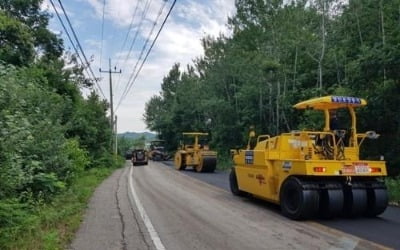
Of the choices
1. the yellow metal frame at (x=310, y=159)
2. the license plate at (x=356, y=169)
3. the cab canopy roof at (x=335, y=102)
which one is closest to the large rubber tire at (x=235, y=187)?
the yellow metal frame at (x=310, y=159)

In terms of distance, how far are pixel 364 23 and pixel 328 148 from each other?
1211cm

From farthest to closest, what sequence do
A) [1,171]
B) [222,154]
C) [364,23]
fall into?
[222,154]
[364,23]
[1,171]

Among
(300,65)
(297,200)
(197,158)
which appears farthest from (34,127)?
(300,65)

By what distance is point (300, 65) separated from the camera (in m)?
29.3

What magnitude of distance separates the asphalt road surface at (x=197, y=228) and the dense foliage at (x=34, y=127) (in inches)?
47.8

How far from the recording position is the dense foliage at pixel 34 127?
7.84m

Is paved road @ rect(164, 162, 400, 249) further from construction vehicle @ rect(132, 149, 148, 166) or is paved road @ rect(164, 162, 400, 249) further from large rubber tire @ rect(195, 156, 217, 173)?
construction vehicle @ rect(132, 149, 148, 166)

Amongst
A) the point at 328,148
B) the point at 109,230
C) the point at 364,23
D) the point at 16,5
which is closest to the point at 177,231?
the point at 109,230

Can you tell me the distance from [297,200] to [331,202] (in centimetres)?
75

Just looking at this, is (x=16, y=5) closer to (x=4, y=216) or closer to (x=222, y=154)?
(x=222, y=154)

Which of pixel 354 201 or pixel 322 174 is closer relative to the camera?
pixel 322 174

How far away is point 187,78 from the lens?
63.4m

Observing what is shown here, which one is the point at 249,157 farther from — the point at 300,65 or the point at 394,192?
the point at 300,65

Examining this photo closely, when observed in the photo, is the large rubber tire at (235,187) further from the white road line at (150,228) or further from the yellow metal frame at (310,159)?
the white road line at (150,228)
